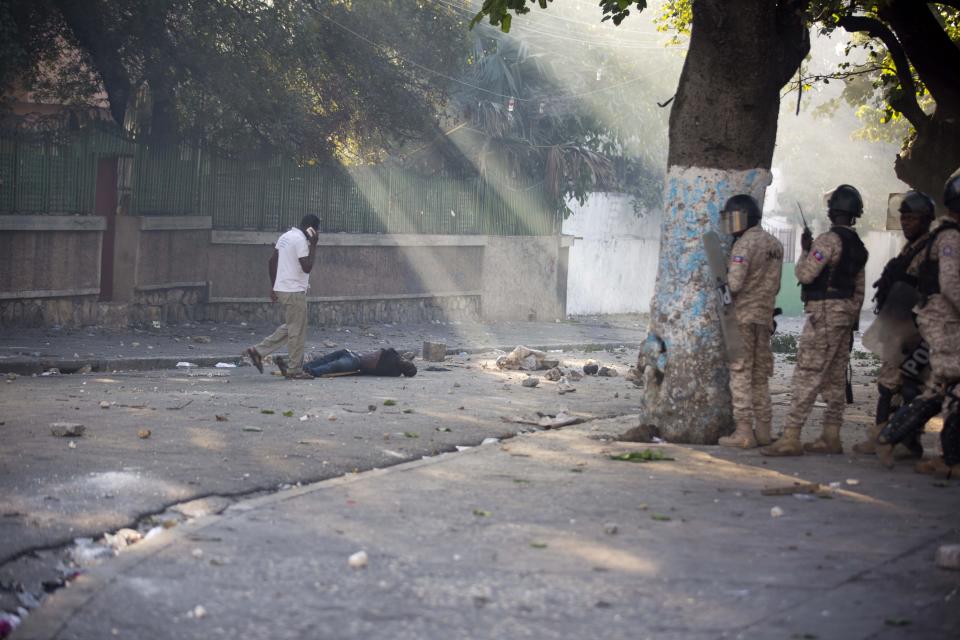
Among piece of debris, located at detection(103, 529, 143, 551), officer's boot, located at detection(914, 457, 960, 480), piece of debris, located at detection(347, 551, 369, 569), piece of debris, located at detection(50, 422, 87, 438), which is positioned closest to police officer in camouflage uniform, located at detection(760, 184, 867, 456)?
officer's boot, located at detection(914, 457, 960, 480)

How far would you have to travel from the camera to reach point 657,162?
31656mm

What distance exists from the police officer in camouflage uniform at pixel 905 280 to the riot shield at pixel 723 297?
97 centimetres

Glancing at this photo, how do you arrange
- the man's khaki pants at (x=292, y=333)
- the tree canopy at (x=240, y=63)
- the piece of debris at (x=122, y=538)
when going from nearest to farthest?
the piece of debris at (x=122, y=538), the man's khaki pants at (x=292, y=333), the tree canopy at (x=240, y=63)

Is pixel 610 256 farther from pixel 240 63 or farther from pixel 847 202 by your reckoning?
pixel 847 202

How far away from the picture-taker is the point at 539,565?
521cm

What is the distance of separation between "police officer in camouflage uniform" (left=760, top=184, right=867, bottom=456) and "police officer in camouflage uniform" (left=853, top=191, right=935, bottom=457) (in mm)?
231

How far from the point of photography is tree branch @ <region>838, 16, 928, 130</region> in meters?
13.8

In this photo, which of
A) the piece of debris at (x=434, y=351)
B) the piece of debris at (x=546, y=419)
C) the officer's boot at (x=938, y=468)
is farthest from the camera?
the piece of debris at (x=434, y=351)

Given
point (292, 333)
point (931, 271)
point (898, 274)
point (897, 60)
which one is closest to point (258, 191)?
point (292, 333)

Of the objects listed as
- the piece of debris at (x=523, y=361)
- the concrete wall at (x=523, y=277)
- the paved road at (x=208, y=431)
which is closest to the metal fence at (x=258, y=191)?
the concrete wall at (x=523, y=277)

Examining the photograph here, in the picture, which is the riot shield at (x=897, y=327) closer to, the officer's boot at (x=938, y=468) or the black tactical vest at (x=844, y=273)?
the black tactical vest at (x=844, y=273)

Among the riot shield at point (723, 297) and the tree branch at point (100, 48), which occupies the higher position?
the tree branch at point (100, 48)

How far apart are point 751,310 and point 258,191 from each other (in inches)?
516

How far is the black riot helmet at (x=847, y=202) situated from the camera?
828 cm
